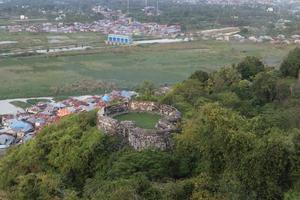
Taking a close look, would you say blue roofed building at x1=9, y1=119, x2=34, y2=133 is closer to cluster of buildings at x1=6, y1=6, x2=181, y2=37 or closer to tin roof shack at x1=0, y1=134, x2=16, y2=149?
tin roof shack at x1=0, y1=134, x2=16, y2=149

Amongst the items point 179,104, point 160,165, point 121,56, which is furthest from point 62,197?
point 121,56

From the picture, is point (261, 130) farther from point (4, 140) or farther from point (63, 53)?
point (63, 53)

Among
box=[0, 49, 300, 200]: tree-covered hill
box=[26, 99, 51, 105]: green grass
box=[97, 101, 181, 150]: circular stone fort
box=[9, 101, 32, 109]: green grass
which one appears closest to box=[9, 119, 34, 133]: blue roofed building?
box=[9, 101, 32, 109]: green grass

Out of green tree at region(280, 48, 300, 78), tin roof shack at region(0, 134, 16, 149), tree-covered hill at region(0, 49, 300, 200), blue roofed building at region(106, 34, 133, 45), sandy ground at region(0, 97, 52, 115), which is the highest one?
green tree at region(280, 48, 300, 78)

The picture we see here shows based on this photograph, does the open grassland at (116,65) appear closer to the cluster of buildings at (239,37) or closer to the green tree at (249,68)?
the cluster of buildings at (239,37)

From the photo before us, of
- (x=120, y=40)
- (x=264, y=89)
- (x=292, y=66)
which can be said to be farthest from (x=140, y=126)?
(x=120, y=40)

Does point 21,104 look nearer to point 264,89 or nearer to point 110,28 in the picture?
point 264,89
